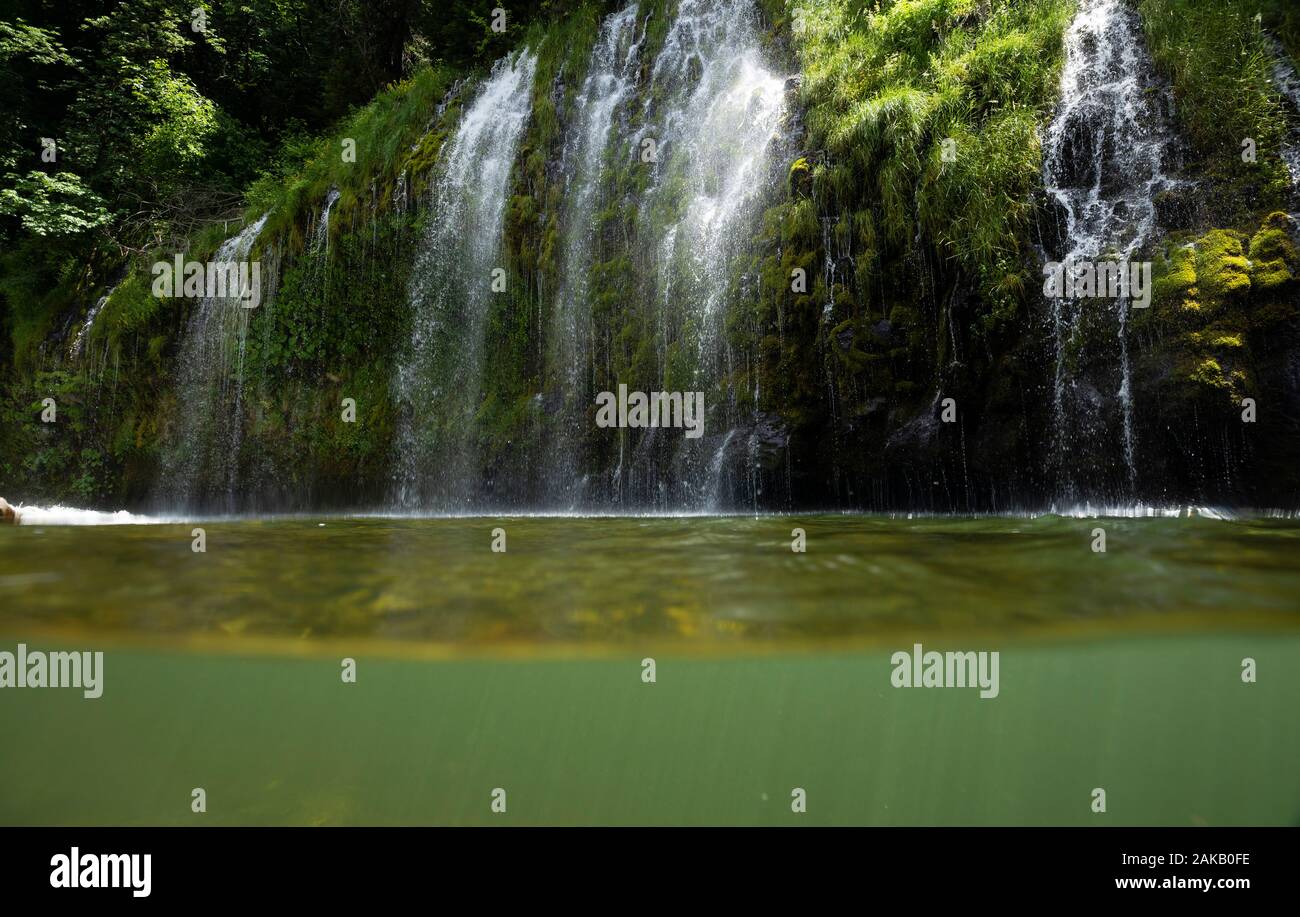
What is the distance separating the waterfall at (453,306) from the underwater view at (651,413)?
0.25ft

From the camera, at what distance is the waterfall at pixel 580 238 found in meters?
10.1

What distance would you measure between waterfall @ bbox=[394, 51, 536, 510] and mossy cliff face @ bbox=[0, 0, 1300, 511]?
248 mm

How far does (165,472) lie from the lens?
12.2 m

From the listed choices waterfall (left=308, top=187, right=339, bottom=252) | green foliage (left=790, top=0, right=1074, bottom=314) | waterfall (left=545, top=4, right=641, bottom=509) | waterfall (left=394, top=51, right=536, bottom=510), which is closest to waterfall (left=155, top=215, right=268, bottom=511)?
waterfall (left=308, top=187, right=339, bottom=252)

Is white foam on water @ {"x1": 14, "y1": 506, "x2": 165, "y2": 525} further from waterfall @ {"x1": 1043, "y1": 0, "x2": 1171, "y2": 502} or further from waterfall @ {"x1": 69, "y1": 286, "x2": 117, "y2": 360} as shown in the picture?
waterfall @ {"x1": 1043, "y1": 0, "x2": 1171, "y2": 502}

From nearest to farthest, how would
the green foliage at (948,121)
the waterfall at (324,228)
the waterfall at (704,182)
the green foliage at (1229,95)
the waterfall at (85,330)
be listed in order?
the green foliage at (1229,95)
the green foliage at (948,121)
the waterfall at (704,182)
the waterfall at (324,228)
the waterfall at (85,330)

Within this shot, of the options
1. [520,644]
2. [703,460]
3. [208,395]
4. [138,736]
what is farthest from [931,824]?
[208,395]

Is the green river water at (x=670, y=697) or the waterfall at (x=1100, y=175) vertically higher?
the waterfall at (x=1100, y=175)

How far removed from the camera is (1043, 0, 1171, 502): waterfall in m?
6.89

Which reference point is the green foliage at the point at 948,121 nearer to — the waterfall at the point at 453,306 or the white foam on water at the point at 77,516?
the waterfall at the point at 453,306

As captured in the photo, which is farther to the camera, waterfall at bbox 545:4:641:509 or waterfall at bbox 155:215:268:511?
waterfall at bbox 155:215:268:511

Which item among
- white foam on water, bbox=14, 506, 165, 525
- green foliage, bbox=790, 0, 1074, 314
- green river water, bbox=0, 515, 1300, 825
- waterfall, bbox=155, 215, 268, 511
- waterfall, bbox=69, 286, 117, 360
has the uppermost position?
green foliage, bbox=790, 0, 1074, 314

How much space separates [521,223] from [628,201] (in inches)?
72.1

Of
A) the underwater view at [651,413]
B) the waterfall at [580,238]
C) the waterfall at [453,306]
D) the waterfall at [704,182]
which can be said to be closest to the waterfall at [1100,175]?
the underwater view at [651,413]
